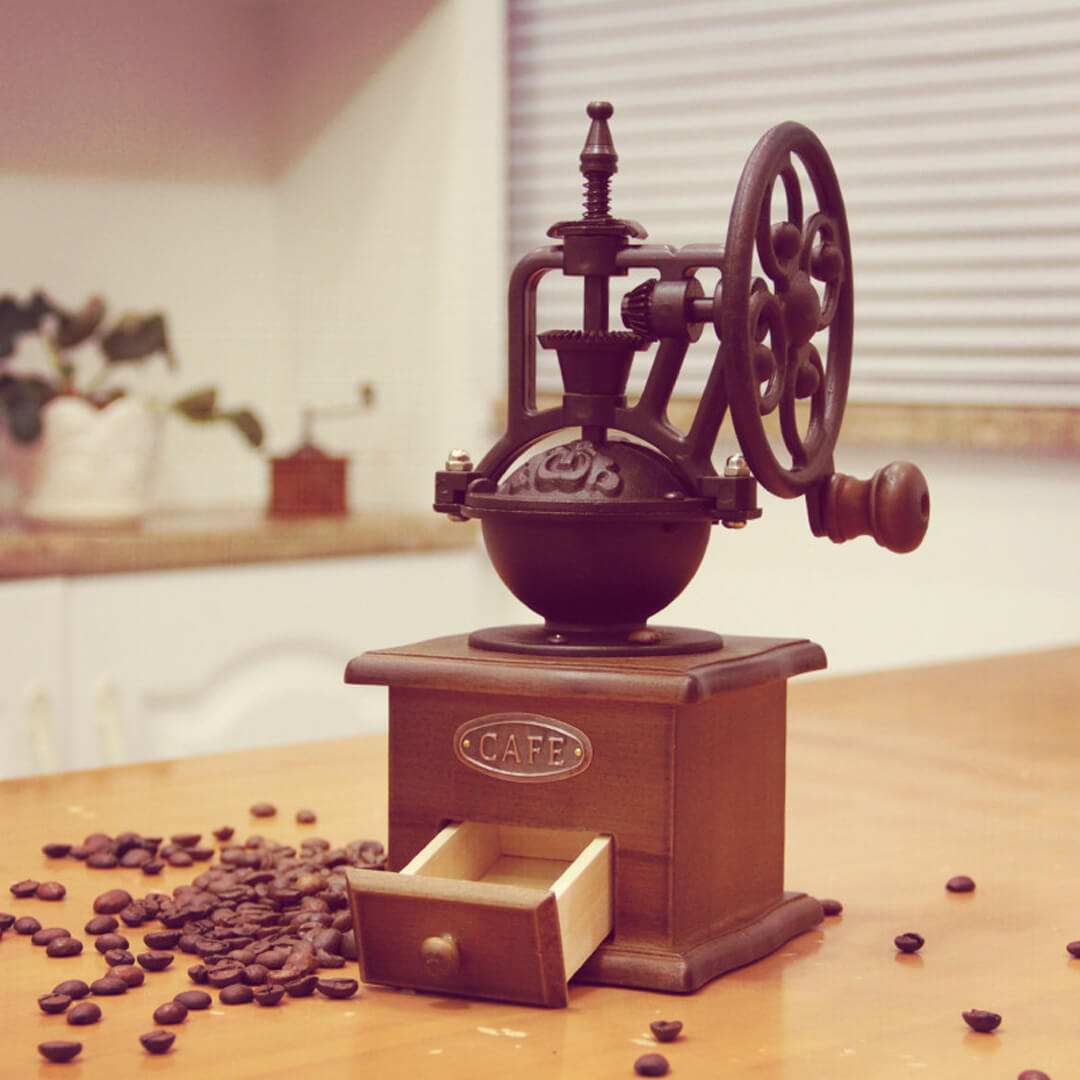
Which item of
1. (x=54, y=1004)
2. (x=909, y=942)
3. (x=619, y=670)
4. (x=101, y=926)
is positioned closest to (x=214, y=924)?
(x=101, y=926)

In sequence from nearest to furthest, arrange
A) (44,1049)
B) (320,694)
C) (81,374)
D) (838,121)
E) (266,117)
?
(44,1049), (838,121), (320,694), (81,374), (266,117)

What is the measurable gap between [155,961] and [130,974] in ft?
0.08

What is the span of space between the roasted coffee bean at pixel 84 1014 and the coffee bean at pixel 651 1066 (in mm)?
271

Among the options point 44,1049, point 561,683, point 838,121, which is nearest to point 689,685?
point 561,683

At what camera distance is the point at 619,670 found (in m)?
0.97

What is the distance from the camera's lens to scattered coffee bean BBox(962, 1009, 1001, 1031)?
883mm

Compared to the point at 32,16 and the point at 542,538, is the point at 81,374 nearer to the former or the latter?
the point at 32,16

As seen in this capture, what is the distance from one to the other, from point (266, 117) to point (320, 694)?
131 centimetres

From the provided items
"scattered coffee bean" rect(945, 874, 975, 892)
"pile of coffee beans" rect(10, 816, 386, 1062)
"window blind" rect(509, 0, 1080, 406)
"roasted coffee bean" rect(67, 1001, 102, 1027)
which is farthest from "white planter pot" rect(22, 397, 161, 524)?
"roasted coffee bean" rect(67, 1001, 102, 1027)

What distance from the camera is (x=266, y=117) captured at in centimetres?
373

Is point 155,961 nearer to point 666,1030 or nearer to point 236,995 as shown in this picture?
point 236,995

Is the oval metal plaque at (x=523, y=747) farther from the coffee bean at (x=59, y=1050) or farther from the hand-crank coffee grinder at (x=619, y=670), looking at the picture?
the coffee bean at (x=59, y=1050)

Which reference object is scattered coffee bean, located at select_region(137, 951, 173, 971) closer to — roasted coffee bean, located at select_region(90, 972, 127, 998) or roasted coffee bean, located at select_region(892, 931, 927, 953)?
roasted coffee bean, located at select_region(90, 972, 127, 998)

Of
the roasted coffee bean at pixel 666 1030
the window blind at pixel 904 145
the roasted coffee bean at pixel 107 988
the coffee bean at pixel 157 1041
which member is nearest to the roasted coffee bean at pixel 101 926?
the roasted coffee bean at pixel 107 988
